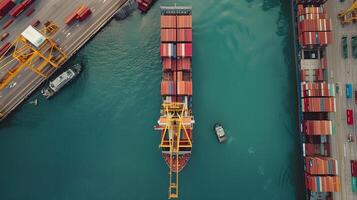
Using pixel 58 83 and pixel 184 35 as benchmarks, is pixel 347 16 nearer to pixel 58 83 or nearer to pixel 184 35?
pixel 184 35

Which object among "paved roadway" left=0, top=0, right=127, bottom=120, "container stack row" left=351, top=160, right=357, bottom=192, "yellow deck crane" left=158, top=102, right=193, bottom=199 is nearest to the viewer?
"yellow deck crane" left=158, top=102, right=193, bottom=199

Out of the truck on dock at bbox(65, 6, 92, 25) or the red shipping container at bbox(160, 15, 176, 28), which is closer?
the red shipping container at bbox(160, 15, 176, 28)

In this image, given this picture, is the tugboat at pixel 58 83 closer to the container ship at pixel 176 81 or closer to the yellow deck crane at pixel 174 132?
the container ship at pixel 176 81

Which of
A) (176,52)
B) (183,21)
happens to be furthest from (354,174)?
(183,21)

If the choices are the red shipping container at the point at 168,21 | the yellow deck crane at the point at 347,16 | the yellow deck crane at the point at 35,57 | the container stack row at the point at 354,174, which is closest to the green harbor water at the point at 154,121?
the yellow deck crane at the point at 35,57

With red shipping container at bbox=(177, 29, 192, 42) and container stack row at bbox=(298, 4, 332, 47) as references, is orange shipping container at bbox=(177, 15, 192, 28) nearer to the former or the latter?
red shipping container at bbox=(177, 29, 192, 42)

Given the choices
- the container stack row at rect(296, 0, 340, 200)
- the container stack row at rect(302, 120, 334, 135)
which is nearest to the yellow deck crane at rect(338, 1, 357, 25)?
the container stack row at rect(296, 0, 340, 200)
